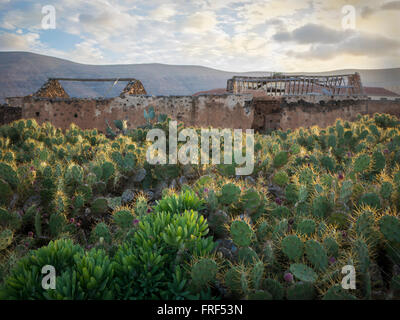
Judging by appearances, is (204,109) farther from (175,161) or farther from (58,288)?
(58,288)

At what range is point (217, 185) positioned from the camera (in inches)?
111

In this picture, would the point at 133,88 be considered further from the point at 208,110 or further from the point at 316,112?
the point at 316,112

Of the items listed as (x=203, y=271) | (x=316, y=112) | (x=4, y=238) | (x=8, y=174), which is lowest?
(x=4, y=238)

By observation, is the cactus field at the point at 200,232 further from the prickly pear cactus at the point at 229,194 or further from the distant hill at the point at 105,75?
the distant hill at the point at 105,75

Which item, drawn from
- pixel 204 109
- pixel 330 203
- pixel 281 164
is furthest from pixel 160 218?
pixel 204 109

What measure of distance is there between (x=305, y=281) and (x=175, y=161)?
243 cm

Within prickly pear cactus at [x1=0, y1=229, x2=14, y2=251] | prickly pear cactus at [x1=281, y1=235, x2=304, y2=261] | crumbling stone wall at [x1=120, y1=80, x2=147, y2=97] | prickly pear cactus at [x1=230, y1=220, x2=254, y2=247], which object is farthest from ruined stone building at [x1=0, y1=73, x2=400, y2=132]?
prickly pear cactus at [x1=281, y1=235, x2=304, y2=261]

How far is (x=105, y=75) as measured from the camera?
3938 cm

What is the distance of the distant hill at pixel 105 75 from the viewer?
2572 centimetres

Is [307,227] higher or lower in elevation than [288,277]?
higher

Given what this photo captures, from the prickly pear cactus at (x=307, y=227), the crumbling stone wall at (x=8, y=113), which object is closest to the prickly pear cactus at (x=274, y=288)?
the prickly pear cactus at (x=307, y=227)

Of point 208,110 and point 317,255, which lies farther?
point 208,110

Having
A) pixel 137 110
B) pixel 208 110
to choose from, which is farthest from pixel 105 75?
pixel 208 110

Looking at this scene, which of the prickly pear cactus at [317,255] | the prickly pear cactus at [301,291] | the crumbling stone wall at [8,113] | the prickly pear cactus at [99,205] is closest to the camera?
the prickly pear cactus at [301,291]
